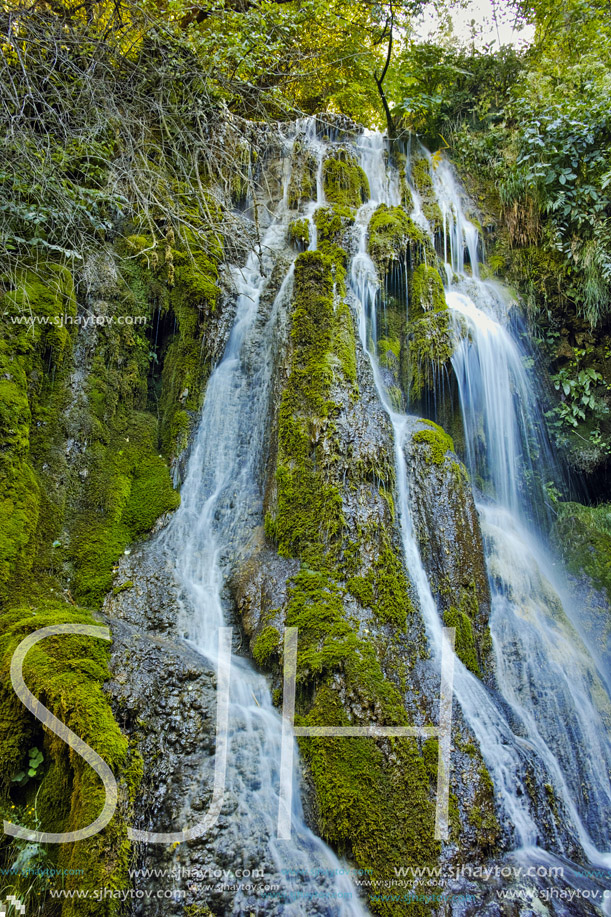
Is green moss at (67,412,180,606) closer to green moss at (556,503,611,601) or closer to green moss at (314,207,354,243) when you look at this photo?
green moss at (314,207,354,243)

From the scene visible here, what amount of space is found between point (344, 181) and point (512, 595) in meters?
7.53

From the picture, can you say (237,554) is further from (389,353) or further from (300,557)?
(389,353)

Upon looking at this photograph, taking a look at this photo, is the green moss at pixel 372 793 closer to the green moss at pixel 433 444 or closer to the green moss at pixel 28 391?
the green moss at pixel 433 444

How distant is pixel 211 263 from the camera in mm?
7551

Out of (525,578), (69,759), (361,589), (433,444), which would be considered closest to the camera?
(69,759)

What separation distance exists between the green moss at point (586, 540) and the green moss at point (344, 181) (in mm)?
6117

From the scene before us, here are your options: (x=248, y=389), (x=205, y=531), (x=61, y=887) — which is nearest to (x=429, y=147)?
(x=248, y=389)

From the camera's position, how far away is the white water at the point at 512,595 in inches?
172

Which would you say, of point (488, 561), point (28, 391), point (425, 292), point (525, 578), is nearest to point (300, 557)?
point (488, 561)

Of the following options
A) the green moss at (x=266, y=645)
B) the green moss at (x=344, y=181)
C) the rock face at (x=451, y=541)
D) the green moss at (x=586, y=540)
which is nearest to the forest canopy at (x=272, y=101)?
the green moss at (x=344, y=181)

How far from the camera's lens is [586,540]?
261 inches

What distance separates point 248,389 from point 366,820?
5.01 meters

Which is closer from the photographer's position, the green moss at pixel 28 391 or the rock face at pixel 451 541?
the green moss at pixel 28 391

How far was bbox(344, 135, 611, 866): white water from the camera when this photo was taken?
14.3 feet
